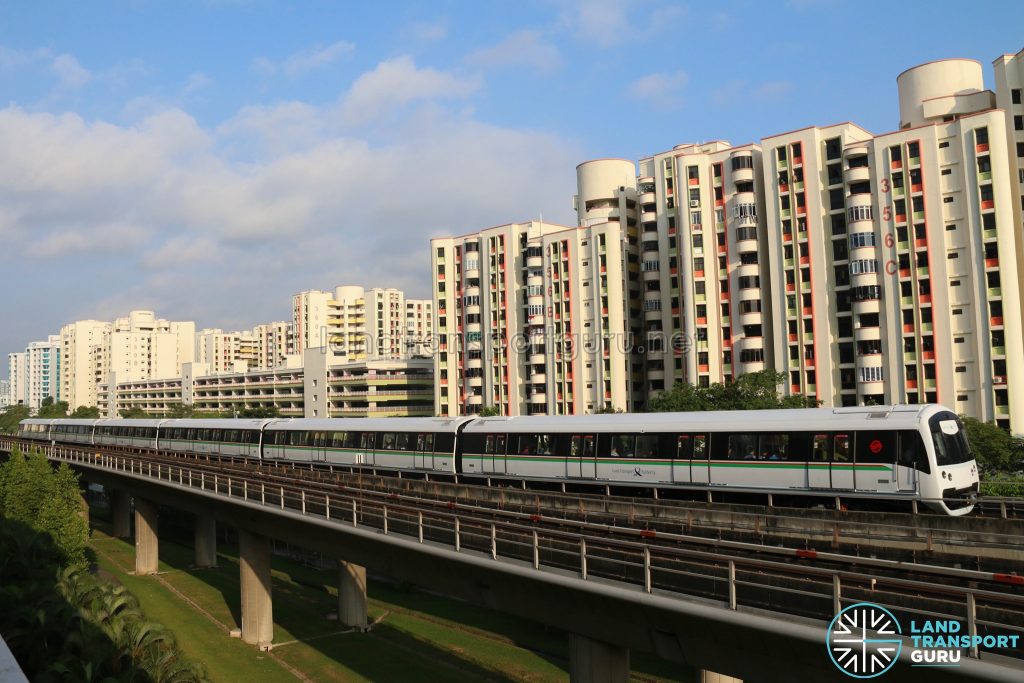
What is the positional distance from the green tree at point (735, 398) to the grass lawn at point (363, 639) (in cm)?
2532

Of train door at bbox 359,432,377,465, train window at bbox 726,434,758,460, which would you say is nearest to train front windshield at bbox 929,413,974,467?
train window at bbox 726,434,758,460

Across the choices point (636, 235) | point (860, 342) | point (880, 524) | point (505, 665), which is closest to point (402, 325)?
point (636, 235)

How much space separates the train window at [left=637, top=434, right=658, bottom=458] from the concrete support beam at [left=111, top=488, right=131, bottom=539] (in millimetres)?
46340

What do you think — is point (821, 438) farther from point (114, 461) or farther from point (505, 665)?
point (114, 461)

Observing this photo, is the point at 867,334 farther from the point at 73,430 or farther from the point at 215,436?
the point at 73,430

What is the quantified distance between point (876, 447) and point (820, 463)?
5.72 feet

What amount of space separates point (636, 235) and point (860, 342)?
33.5 m

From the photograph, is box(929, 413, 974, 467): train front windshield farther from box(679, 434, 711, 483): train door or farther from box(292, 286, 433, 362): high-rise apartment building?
box(292, 286, 433, 362): high-rise apartment building

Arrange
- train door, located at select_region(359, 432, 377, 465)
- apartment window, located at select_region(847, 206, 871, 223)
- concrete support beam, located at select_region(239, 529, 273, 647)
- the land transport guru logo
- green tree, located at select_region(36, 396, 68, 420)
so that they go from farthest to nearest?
green tree, located at select_region(36, 396, 68, 420)
apartment window, located at select_region(847, 206, 871, 223)
train door, located at select_region(359, 432, 377, 465)
concrete support beam, located at select_region(239, 529, 273, 647)
the land transport guru logo

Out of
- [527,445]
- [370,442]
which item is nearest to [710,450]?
[527,445]

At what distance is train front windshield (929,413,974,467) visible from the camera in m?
21.2

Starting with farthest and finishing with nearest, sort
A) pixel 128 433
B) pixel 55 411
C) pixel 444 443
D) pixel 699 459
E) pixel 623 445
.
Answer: pixel 55 411 → pixel 128 433 → pixel 444 443 → pixel 623 445 → pixel 699 459

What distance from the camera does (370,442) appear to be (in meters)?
40.6

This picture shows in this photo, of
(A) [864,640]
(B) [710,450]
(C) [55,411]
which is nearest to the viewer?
(A) [864,640]
